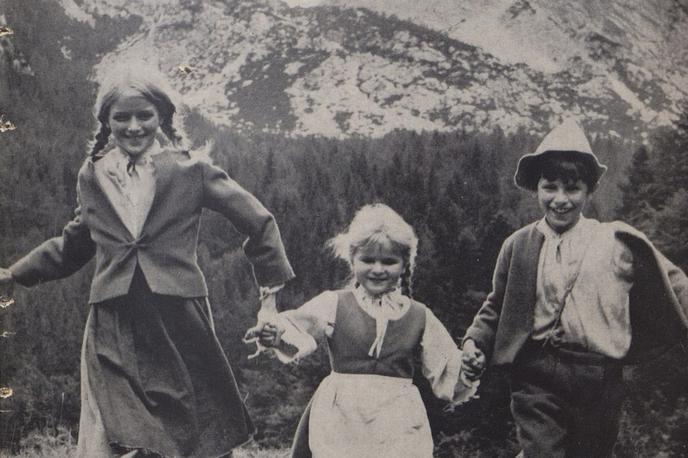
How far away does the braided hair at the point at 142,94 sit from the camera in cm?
438

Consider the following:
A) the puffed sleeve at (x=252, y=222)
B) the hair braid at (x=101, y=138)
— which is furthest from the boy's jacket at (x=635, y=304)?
the hair braid at (x=101, y=138)

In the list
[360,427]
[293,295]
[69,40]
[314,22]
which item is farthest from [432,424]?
[69,40]

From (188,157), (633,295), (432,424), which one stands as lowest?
(432,424)

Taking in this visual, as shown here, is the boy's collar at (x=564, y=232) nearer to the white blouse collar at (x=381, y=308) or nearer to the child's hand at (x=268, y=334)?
the white blouse collar at (x=381, y=308)

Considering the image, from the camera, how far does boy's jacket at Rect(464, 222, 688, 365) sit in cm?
407

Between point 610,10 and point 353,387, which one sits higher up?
point 610,10

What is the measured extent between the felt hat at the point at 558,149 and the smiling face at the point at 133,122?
1903 millimetres

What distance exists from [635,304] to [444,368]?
3.20 ft

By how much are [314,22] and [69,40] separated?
4.65ft

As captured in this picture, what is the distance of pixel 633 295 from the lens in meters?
4.10

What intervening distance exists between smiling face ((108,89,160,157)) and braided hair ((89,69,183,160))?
0.03 m

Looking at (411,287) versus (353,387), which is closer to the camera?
(353,387)

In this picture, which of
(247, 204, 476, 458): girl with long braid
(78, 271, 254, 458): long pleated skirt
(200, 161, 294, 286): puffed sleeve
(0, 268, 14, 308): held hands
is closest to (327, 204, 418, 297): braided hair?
(247, 204, 476, 458): girl with long braid

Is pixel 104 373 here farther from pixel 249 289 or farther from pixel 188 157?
pixel 188 157
